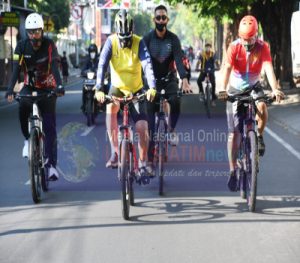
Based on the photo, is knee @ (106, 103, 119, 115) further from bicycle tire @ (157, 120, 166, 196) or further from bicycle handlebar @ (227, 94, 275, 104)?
bicycle handlebar @ (227, 94, 275, 104)

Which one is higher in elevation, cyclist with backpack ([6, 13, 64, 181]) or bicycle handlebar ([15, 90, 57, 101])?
cyclist with backpack ([6, 13, 64, 181])

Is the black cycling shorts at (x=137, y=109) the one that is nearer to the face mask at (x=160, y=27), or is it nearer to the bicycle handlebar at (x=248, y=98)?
the bicycle handlebar at (x=248, y=98)

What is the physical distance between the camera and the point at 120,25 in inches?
332

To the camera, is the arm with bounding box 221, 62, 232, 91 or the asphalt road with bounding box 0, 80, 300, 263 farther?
the arm with bounding box 221, 62, 232, 91

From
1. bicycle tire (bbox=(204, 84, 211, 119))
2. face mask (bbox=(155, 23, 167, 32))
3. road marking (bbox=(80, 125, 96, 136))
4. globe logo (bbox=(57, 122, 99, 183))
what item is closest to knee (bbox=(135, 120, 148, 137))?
globe logo (bbox=(57, 122, 99, 183))

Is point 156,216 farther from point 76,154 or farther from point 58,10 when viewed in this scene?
point 58,10

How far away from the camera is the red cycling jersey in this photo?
8.41 m

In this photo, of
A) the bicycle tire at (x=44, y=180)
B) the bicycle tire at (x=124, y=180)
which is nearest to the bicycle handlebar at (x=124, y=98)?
the bicycle tire at (x=124, y=180)

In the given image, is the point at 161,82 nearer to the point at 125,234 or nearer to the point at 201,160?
the point at 201,160

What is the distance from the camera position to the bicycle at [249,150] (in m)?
8.05

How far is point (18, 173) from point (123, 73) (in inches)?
122

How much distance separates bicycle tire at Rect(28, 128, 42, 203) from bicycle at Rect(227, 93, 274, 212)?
2161 mm

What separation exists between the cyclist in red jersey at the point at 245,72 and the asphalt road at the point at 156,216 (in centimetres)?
73

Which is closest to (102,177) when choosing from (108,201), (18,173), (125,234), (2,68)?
(18,173)
